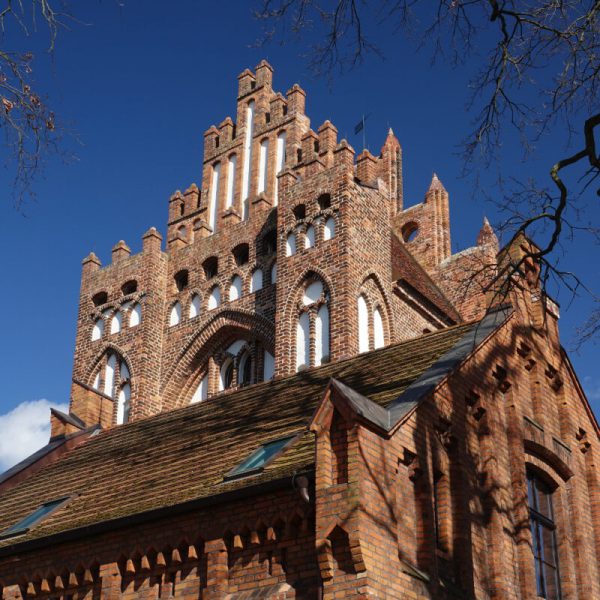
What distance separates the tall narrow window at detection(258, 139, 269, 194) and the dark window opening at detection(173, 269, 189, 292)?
3.42 metres

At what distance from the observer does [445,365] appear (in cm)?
1493

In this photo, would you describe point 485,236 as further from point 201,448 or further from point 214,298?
point 201,448

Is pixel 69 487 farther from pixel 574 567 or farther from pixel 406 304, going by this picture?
pixel 406 304

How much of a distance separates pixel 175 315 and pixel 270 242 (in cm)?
387

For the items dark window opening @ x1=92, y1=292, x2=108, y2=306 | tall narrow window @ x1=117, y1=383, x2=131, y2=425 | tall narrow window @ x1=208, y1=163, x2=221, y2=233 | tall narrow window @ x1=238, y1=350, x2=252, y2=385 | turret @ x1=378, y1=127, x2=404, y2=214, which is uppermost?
turret @ x1=378, y1=127, x2=404, y2=214

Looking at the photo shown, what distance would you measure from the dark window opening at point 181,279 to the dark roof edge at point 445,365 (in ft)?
57.0

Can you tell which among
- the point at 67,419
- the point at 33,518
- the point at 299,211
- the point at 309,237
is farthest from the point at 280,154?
the point at 33,518

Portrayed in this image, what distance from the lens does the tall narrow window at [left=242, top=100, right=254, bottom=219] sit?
3409cm

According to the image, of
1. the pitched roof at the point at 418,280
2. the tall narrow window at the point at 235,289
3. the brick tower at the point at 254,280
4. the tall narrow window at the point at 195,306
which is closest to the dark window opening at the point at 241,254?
the brick tower at the point at 254,280

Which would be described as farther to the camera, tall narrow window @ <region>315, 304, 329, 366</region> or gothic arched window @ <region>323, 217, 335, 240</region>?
gothic arched window @ <region>323, 217, 335, 240</region>

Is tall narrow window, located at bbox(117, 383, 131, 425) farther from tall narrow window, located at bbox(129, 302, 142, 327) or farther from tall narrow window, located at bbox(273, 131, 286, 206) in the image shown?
tall narrow window, located at bbox(273, 131, 286, 206)

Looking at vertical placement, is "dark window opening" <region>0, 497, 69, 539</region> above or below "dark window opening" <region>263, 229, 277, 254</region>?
below

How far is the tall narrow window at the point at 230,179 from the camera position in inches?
1362

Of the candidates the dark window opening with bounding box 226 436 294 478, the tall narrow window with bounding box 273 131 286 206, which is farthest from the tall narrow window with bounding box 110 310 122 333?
the dark window opening with bounding box 226 436 294 478
